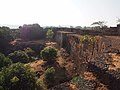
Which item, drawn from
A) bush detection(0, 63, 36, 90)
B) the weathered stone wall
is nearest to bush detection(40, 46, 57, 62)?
the weathered stone wall

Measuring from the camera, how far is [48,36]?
194 ft

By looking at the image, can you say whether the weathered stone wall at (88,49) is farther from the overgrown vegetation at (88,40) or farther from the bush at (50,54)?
the bush at (50,54)

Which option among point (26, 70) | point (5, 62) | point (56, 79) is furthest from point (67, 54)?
point (26, 70)

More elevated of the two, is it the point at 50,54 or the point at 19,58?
the point at 50,54

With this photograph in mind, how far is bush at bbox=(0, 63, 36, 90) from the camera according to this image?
75.4 feet

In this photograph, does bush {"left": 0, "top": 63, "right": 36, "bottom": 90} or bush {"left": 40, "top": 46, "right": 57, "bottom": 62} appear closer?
bush {"left": 0, "top": 63, "right": 36, "bottom": 90}

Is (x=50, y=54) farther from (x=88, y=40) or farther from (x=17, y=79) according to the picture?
(x=17, y=79)

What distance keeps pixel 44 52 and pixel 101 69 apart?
26.5m

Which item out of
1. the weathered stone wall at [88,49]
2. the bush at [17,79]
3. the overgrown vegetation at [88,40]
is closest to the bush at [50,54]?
the weathered stone wall at [88,49]

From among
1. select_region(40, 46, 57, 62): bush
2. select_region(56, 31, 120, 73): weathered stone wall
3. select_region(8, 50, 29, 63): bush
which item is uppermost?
select_region(56, 31, 120, 73): weathered stone wall

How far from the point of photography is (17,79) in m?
23.0

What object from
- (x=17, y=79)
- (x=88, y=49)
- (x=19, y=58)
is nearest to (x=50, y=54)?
(x=19, y=58)

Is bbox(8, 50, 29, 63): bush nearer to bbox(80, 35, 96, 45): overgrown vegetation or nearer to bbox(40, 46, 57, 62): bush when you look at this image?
bbox(40, 46, 57, 62): bush

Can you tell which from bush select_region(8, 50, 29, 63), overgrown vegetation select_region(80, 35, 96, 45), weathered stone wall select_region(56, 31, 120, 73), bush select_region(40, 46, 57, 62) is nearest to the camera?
weathered stone wall select_region(56, 31, 120, 73)
